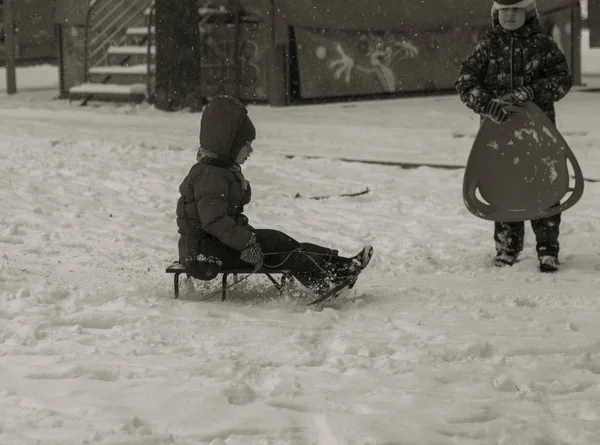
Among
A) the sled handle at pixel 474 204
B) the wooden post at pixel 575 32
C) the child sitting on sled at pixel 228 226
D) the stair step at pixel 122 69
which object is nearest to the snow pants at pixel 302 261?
the child sitting on sled at pixel 228 226

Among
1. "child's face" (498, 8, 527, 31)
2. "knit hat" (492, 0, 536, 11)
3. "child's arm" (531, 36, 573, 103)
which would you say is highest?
"knit hat" (492, 0, 536, 11)

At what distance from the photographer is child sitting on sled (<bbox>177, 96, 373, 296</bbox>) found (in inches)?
224

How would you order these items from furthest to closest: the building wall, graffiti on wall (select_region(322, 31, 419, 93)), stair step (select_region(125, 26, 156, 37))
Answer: the building wall < stair step (select_region(125, 26, 156, 37)) < graffiti on wall (select_region(322, 31, 419, 93))

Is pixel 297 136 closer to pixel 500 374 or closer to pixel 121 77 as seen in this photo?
pixel 121 77

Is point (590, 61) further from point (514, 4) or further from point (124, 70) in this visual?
point (514, 4)

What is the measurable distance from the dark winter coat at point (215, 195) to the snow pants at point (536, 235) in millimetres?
1899

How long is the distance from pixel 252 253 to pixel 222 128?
2.17ft

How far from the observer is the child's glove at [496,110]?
6789mm

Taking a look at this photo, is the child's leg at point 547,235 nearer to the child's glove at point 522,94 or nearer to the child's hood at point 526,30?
the child's glove at point 522,94

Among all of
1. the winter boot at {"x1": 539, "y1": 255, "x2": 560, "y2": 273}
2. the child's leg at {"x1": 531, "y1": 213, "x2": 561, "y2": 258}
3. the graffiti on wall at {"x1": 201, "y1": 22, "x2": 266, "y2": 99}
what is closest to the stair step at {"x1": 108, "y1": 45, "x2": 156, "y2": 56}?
the graffiti on wall at {"x1": 201, "y1": 22, "x2": 266, "y2": 99}

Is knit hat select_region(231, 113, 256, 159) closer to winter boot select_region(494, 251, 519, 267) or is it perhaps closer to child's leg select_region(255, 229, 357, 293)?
child's leg select_region(255, 229, 357, 293)

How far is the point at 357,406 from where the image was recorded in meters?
4.15

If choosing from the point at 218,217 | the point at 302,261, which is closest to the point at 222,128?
the point at 218,217

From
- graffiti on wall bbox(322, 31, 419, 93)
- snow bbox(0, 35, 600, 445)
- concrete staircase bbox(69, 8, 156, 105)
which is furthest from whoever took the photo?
graffiti on wall bbox(322, 31, 419, 93)
